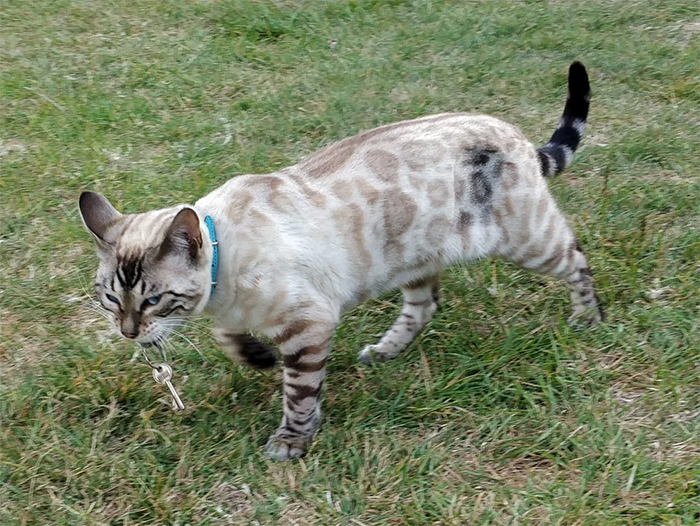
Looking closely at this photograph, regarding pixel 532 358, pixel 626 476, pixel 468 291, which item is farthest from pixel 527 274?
pixel 626 476

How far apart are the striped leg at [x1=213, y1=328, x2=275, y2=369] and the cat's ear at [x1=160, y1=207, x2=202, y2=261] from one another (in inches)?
25.1

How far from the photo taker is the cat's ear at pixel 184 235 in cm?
290

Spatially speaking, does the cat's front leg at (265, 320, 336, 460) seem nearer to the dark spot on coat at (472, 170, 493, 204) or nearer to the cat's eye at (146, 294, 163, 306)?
the cat's eye at (146, 294, 163, 306)

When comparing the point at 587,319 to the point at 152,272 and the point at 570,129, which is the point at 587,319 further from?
the point at 152,272

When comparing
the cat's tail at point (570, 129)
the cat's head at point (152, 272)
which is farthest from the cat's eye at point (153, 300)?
the cat's tail at point (570, 129)

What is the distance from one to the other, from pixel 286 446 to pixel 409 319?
39.9 inches

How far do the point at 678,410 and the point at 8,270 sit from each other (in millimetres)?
3643

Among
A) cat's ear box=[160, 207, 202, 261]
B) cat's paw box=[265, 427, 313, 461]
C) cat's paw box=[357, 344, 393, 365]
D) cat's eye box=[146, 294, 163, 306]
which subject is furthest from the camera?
cat's paw box=[357, 344, 393, 365]

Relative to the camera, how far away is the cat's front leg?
321 cm

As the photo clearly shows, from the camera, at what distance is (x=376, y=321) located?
4.21 metres

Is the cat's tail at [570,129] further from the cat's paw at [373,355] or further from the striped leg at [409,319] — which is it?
the cat's paw at [373,355]

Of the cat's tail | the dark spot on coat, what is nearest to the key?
the dark spot on coat

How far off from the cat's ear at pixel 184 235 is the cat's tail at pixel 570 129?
6.13 feet

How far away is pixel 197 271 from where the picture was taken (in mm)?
3021
